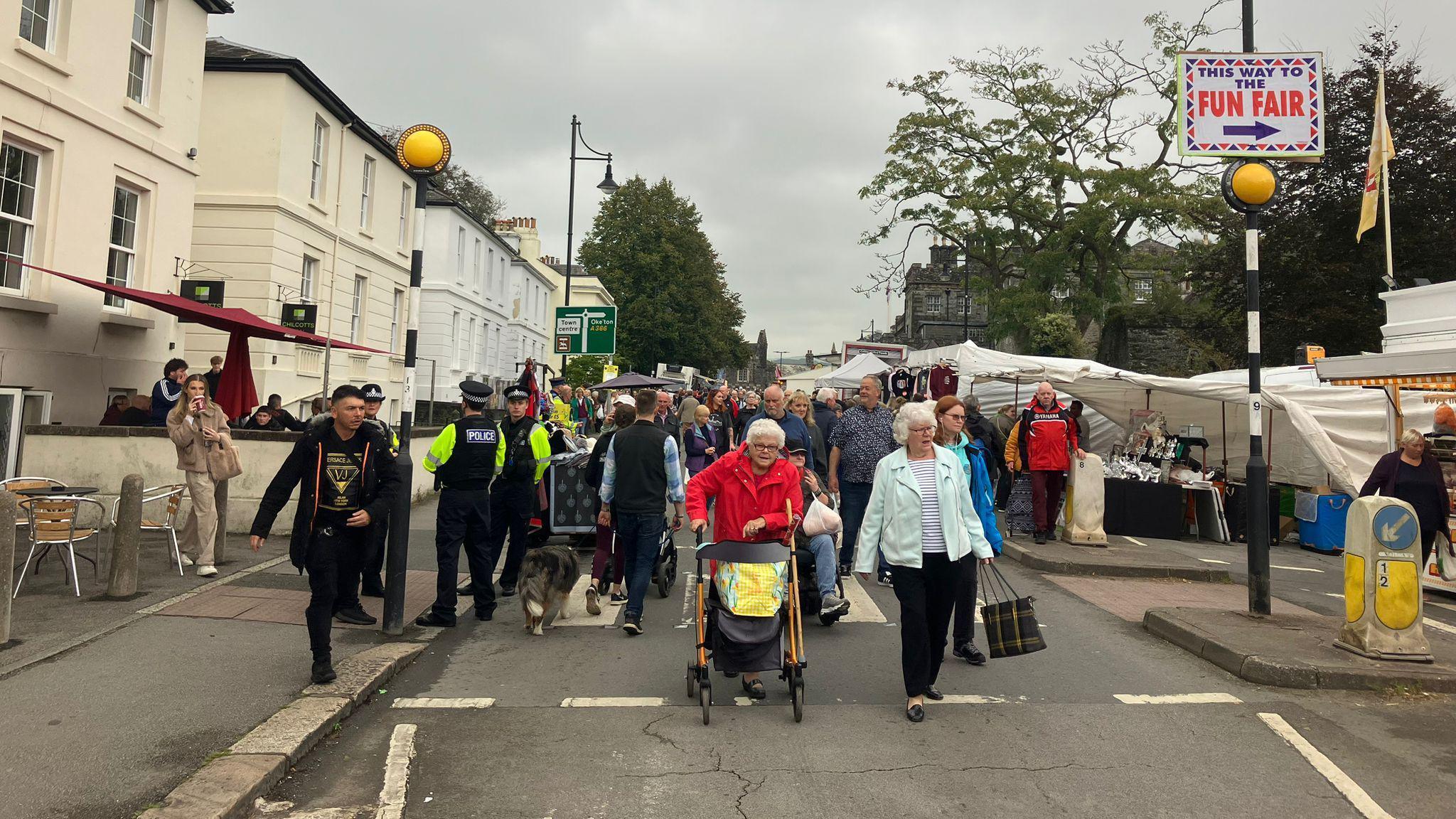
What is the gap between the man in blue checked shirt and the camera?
286 inches

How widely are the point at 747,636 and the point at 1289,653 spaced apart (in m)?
4.08

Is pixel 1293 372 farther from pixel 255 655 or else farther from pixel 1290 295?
pixel 255 655

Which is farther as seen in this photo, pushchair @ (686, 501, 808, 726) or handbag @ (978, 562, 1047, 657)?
handbag @ (978, 562, 1047, 657)

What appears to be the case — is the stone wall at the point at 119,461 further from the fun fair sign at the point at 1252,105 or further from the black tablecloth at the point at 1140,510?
the black tablecloth at the point at 1140,510

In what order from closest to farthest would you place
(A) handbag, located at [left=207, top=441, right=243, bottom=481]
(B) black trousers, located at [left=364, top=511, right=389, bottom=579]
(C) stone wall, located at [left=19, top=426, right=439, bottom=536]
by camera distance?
(B) black trousers, located at [left=364, top=511, right=389, bottom=579]
(A) handbag, located at [left=207, top=441, right=243, bottom=481]
(C) stone wall, located at [left=19, top=426, right=439, bottom=536]

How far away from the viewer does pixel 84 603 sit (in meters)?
7.35

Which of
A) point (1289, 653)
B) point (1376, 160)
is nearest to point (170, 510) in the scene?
point (1289, 653)

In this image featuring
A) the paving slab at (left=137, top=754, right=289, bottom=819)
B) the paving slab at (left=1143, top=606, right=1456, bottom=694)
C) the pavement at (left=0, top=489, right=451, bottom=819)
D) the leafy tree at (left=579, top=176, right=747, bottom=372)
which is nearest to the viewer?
the paving slab at (left=137, top=754, right=289, bottom=819)

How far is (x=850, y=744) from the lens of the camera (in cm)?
494

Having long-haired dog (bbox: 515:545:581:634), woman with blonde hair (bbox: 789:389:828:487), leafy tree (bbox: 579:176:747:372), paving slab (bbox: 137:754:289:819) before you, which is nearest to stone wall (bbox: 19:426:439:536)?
long-haired dog (bbox: 515:545:581:634)

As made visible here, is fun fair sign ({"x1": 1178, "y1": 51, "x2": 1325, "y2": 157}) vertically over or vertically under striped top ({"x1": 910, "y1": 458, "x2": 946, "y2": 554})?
over

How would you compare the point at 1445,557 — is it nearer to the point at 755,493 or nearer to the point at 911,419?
the point at 911,419

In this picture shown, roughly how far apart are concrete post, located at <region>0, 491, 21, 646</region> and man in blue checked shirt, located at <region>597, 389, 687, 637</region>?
152 inches

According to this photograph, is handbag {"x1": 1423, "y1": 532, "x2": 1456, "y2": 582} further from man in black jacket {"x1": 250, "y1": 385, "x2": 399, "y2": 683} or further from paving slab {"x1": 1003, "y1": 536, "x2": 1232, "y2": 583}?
man in black jacket {"x1": 250, "y1": 385, "x2": 399, "y2": 683}
